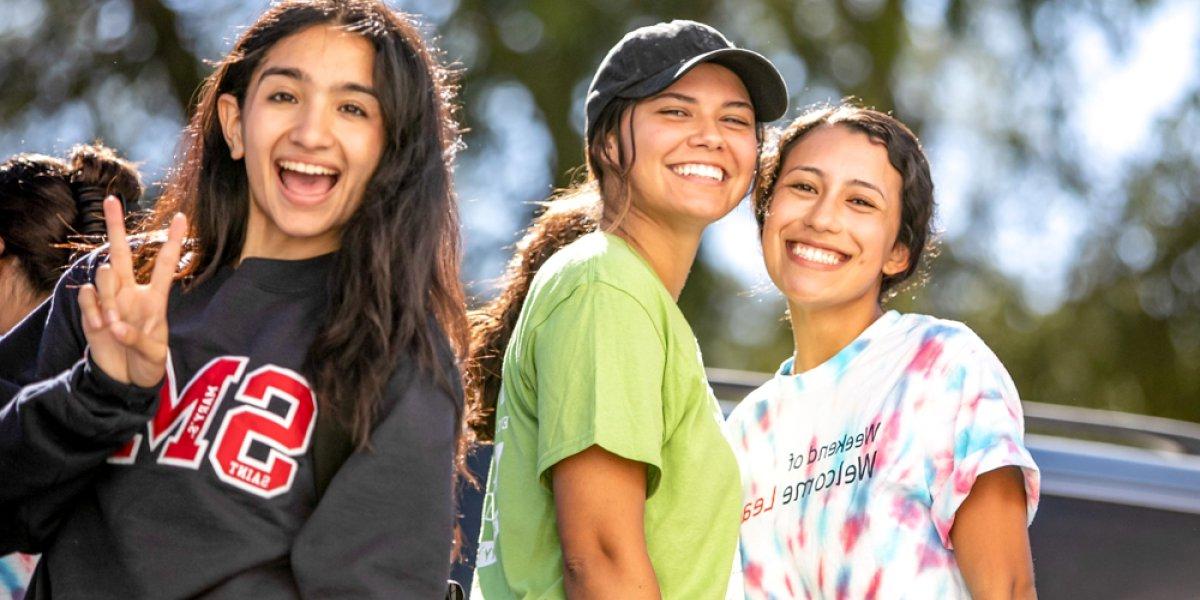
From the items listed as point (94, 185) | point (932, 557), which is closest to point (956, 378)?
point (932, 557)

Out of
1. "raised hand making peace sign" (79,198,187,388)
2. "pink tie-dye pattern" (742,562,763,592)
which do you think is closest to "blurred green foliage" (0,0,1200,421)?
"pink tie-dye pattern" (742,562,763,592)

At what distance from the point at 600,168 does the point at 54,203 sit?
3.76 feet

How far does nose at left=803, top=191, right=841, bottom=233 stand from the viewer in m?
3.24

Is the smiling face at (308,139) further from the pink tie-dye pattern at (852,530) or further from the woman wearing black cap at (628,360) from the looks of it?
the pink tie-dye pattern at (852,530)

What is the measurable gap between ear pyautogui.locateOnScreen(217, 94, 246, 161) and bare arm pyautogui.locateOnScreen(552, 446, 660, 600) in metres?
0.77

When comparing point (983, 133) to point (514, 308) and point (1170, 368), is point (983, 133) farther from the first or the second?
point (514, 308)

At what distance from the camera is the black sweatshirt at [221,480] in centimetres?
221

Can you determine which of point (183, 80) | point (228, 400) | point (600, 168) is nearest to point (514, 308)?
point (600, 168)

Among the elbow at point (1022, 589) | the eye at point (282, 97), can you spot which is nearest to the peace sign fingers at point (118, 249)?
the eye at point (282, 97)

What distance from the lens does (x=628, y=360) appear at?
2555mm

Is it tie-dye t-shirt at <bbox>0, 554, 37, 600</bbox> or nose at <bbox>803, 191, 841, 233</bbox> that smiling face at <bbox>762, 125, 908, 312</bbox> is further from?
tie-dye t-shirt at <bbox>0, 554, 37, 600</bbox>

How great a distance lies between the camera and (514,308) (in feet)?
10.2

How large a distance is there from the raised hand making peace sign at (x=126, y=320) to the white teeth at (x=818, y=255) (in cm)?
150

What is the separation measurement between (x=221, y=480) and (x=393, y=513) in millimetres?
249
